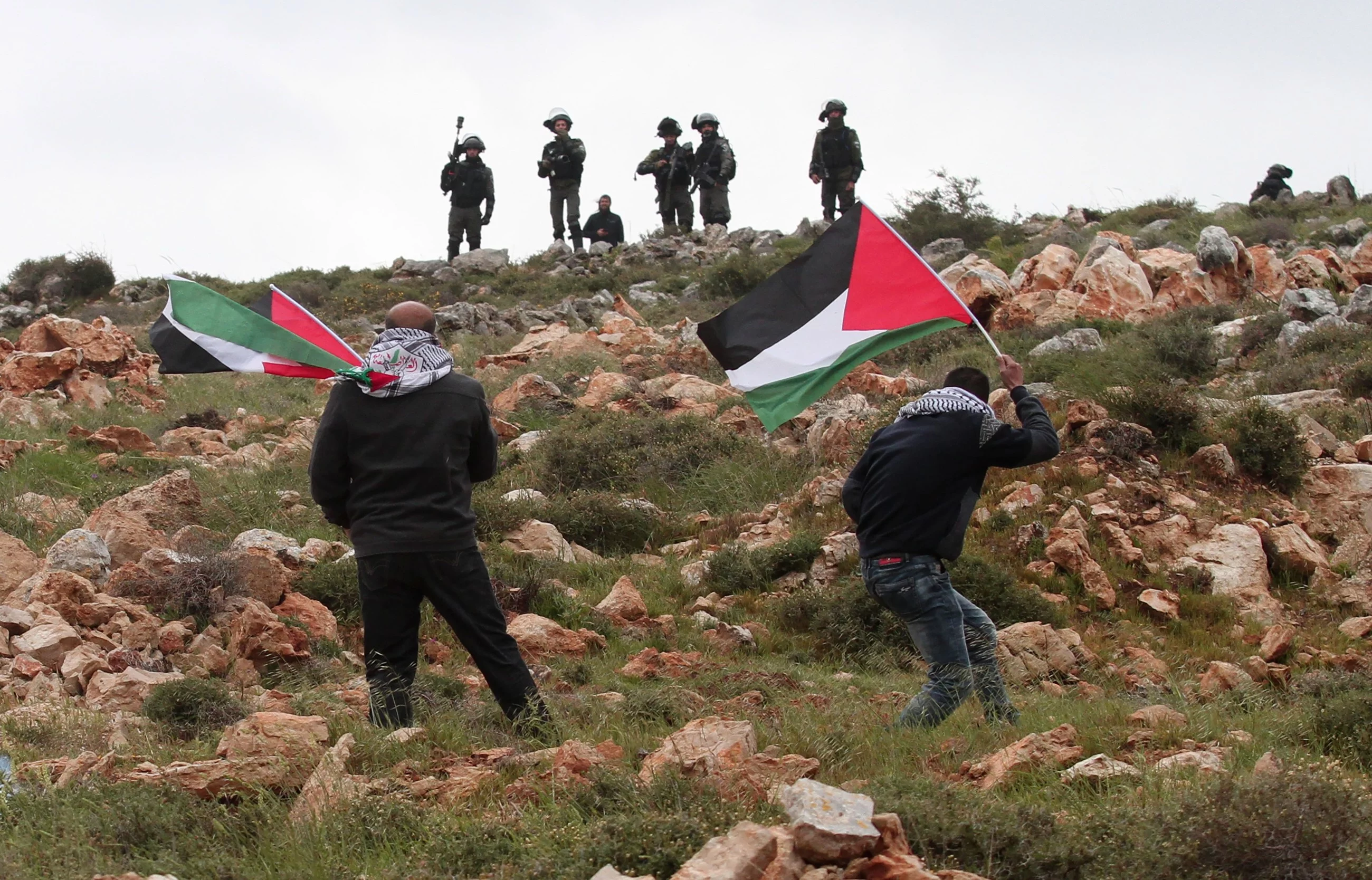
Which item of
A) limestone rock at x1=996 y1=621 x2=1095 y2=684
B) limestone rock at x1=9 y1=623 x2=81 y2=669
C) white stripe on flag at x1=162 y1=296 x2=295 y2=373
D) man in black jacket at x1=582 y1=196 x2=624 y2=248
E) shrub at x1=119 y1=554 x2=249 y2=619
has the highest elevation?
man in black jacket at x1=582 y1=196 x2=624 y2=248

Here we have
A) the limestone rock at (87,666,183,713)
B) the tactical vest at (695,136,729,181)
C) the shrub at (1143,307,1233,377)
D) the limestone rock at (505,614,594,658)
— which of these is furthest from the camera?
the tactical vest at (695,136,729,181)

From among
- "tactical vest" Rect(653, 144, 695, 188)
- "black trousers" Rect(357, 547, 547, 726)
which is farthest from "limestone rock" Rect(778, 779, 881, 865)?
"tactical vest" Rect(653, 144, 695, 188)

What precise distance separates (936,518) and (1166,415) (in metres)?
6.01

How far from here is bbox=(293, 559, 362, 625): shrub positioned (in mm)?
8461

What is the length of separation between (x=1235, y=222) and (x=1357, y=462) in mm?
11622

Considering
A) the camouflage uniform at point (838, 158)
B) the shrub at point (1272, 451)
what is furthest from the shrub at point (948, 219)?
the shrub at point (1272, 451)

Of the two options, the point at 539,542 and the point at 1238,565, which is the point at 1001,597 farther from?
the point at 539,542

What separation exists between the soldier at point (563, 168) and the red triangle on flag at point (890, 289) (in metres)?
16.8

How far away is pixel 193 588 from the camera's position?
26.4ft

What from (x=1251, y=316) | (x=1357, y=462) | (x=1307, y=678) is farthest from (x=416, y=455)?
(x=1251, y=316)

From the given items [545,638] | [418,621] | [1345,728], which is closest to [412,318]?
[418,621]

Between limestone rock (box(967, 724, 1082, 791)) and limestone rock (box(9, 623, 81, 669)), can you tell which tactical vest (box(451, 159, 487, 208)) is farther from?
limestone rock (box(967, 724, 1082, 791))

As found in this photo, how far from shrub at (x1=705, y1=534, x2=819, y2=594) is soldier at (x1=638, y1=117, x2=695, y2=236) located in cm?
1528

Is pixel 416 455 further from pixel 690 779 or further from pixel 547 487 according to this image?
pixel 547 487
